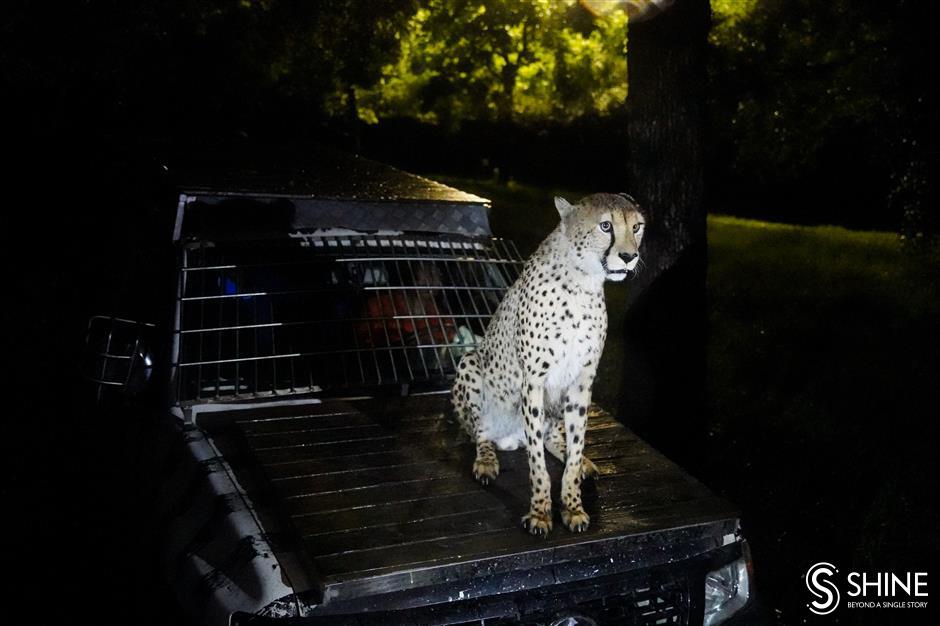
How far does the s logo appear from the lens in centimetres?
447

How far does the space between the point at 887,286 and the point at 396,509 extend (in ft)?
30.4

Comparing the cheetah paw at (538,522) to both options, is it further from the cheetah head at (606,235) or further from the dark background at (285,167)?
the dark background at (285,167)

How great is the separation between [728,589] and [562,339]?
3.59ft

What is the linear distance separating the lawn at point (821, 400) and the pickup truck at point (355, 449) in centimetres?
190

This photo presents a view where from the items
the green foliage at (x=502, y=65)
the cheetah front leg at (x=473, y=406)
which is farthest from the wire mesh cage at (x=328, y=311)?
the green foliage at (x=502, y=65)

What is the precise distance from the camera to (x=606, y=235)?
114 inches

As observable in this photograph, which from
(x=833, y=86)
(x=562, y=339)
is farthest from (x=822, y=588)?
(x=833, y=86)

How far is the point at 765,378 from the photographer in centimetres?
793

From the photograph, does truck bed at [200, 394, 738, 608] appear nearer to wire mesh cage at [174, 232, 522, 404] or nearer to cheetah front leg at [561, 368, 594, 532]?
cheetah front leg at [561, 368, 594, 532]

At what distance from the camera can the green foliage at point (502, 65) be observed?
11391 millimetres

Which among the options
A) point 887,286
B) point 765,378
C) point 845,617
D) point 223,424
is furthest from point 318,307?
point 887,286

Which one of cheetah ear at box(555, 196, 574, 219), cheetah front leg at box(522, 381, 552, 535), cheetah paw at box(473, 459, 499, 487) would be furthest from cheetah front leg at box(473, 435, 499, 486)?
cheetah ear at box(555, 196, 574, 219)

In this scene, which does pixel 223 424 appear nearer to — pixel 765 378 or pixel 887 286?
pixel 765 378

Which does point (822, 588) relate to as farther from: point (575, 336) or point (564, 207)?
point (564, 207)
